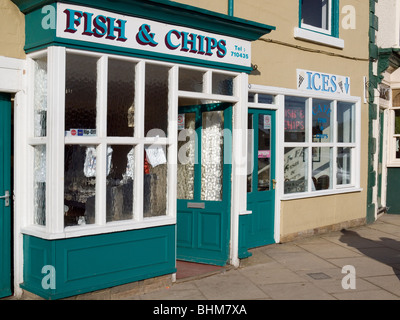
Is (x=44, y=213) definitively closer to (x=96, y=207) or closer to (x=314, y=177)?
(x=96, y=207)

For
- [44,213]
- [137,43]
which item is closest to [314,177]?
[137,43]

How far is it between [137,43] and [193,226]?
2.85 meters

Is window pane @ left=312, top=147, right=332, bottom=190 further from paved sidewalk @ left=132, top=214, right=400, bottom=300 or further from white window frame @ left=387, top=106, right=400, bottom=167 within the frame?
white window frame @ left=387, top=106, right=400, bottom=167

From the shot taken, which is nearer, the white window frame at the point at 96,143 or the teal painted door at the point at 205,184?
the white window frame at the point at 96,143

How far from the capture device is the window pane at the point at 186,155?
7.14m

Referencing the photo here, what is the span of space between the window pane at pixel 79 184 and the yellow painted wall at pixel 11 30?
122 cm

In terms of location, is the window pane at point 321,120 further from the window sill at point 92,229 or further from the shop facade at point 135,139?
the window sill at point 92,229

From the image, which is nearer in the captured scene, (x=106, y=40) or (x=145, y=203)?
(x=106, y=40)

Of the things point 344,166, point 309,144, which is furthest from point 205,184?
point 344,166

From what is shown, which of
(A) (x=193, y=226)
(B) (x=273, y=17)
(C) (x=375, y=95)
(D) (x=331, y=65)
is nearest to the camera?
(A) (x=193, y=226)

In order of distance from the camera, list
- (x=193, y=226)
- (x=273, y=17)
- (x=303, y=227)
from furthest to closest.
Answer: (x=303, y=227), (x=273, y=17), (x=193, y=226)

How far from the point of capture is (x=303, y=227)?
9031mm

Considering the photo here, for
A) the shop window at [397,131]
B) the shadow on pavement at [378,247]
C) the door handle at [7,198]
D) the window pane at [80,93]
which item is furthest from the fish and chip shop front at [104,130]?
the shop window at [397,131]

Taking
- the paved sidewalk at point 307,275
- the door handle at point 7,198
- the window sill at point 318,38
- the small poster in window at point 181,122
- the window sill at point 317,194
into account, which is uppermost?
the window sill at point 318,38
